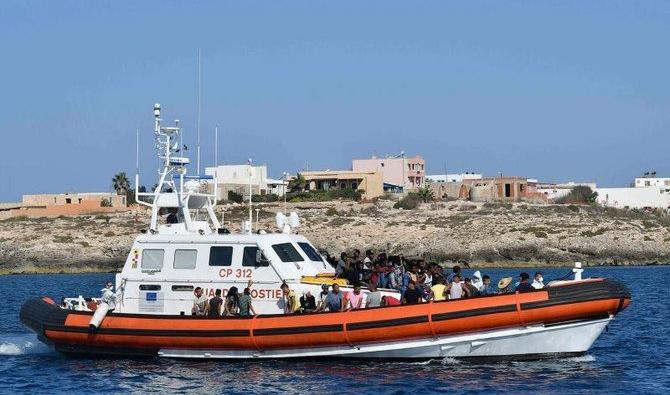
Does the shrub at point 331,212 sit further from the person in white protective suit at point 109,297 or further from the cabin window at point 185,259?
the person in white protective suit at point 109,297

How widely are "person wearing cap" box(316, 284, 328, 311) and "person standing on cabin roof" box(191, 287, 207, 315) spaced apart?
2.28 meters

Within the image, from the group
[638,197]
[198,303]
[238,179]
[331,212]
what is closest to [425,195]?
[331,212]

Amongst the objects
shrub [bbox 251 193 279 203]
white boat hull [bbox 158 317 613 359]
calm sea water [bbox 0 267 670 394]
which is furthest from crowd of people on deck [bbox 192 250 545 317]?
shrub [bbox 251 193 279 203]

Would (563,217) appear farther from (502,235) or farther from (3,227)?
(3,227)

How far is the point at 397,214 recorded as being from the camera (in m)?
79.8

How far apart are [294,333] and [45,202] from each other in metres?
75.7

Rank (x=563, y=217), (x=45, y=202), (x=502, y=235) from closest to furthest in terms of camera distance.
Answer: (x=502, y=235)
(x=563, y=217)
(x=45, y=202)

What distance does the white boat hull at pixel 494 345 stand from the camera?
2223 cm

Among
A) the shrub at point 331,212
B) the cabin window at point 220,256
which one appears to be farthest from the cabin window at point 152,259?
the shrub at point 331,212

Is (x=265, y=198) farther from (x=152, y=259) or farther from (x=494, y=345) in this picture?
(x=494, y=345)

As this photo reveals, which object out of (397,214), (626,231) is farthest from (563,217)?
(397,214)

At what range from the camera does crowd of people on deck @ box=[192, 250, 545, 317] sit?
23016 mm

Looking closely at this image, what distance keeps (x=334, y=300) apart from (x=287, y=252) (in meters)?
2.30

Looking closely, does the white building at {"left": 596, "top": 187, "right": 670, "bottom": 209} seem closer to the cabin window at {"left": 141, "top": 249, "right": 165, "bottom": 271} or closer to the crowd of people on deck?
the crowd of people on deck
